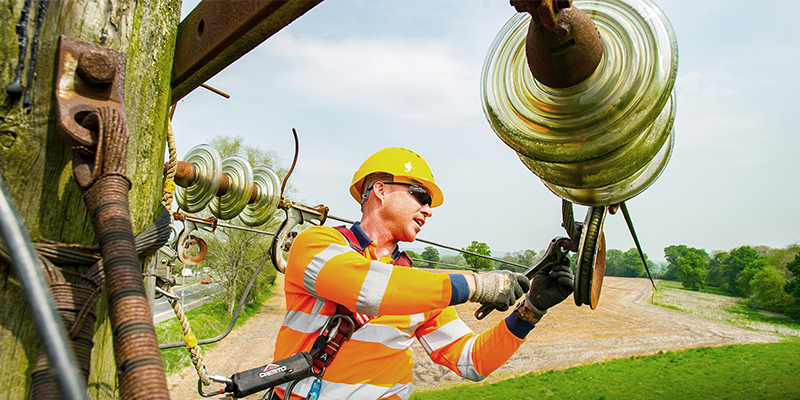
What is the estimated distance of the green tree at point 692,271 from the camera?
80438 millimetres

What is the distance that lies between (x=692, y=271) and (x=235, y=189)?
98605 mm

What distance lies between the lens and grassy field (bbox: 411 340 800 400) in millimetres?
21484

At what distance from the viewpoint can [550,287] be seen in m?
2.64

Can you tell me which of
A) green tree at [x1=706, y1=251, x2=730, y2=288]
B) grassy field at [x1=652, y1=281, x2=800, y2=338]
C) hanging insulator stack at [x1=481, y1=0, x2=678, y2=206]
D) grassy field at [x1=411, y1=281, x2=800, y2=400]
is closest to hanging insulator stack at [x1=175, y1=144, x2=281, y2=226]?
hanging insulator stack at [x1=481, y1=0, x2=678, y2=206]

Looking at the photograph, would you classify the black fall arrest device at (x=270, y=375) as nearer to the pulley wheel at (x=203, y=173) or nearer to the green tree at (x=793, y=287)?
the pulley wheel at (x=203, y=173)

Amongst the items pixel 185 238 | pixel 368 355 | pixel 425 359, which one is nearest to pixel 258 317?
pixel 425 359

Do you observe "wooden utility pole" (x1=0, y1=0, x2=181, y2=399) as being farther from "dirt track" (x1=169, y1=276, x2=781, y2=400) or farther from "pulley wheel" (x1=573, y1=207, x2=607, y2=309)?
"dirt track" (x1=169, y1=276, x2=781, y2=400)

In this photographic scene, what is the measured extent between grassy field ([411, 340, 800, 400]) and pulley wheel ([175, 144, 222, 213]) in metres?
15.7

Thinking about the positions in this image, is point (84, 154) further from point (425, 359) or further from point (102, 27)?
point (425, 359)

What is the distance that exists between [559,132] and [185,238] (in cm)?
474

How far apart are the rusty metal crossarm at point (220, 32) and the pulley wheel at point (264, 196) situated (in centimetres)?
367

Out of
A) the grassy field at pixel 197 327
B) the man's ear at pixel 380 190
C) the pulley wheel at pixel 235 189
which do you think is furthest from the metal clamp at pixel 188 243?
the grassy field at pixel 197 327

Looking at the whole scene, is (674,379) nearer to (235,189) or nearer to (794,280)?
(235,189)

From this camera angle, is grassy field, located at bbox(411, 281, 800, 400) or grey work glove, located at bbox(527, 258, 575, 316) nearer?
grey work glove, located at bbox(527, 258, 575, 316)
